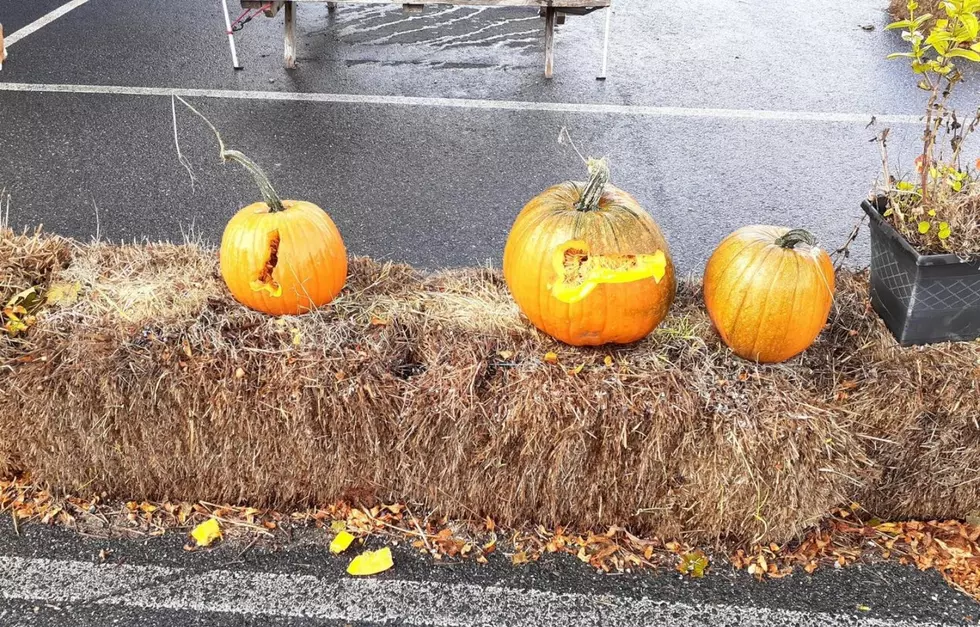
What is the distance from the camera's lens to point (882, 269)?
2588mm

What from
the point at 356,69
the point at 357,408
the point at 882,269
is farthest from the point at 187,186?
the point at 882,269

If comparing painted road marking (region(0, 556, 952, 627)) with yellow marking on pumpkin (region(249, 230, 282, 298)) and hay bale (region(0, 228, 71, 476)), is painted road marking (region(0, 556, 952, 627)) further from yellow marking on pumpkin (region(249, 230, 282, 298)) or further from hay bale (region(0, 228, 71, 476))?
yellow marking on pumpkin (region(249, 230, 282, 298))

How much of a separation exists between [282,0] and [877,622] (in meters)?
6.41

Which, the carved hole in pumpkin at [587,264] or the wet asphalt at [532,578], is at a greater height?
the carved hole in pumpkin at [587,264]

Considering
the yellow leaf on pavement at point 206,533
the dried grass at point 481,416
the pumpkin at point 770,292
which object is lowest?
the yellow leaf on pavement at point 206,533

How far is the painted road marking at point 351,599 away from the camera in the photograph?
241 centimetres

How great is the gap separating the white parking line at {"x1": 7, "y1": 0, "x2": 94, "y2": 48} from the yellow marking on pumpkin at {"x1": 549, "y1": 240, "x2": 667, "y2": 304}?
7.24m

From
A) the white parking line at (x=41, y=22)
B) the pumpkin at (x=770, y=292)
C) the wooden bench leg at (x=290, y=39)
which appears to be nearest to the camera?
the pumpkin at (x=770, y=292)

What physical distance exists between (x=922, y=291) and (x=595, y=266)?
1.10 m

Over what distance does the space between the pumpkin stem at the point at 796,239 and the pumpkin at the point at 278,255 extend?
5.00 feet

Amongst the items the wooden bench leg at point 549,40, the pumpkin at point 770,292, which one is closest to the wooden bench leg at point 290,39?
the wooden bench leg at point 549,40

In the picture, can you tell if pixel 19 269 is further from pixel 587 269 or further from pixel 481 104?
pixel 481 104

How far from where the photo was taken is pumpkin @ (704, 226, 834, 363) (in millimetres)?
2289

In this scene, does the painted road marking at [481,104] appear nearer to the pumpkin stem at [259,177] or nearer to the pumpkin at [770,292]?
the pumpkin stem at [259,177]
